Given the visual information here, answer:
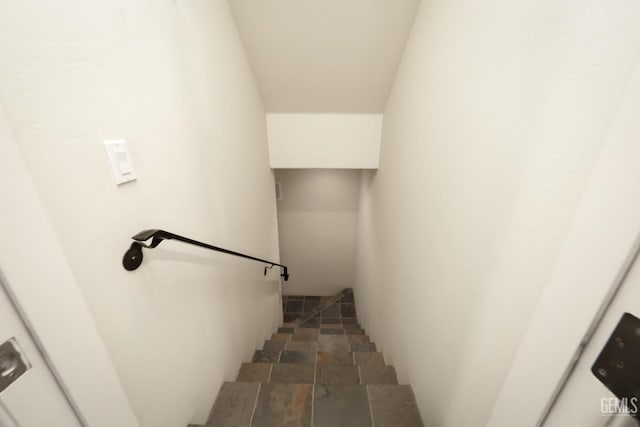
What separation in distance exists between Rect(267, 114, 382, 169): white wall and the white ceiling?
0.19 meters

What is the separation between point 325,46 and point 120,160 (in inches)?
61.9

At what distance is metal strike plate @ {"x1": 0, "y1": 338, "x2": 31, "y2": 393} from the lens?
0.37 m

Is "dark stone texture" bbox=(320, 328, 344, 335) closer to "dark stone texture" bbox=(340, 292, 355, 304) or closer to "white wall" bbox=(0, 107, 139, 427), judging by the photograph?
"dark stone texture" bbox=(340, 292, 355, 304)

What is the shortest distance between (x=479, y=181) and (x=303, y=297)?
14.2ft

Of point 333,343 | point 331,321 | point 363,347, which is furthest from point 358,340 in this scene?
point 331,321

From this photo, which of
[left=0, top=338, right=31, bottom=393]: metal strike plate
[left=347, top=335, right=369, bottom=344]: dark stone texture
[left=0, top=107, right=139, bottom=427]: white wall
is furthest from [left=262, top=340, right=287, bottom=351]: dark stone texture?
[left=0, top=338, right=31, bottom=393]: metal strike plate

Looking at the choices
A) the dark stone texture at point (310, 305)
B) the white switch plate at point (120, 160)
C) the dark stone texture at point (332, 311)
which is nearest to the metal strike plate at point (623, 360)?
the white switch plate at point (120, 160)

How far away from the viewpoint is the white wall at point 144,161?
1.48 feet

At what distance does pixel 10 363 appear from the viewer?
1.24 feet

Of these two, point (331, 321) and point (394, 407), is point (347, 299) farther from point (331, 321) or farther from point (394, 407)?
point (394, 407)

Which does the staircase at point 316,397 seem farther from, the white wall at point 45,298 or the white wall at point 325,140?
the white wall at point 325,140

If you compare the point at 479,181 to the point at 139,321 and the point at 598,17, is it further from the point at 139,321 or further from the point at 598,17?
the point at 139,321

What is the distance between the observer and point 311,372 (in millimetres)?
1622

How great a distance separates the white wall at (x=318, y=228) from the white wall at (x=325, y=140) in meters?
1.24
